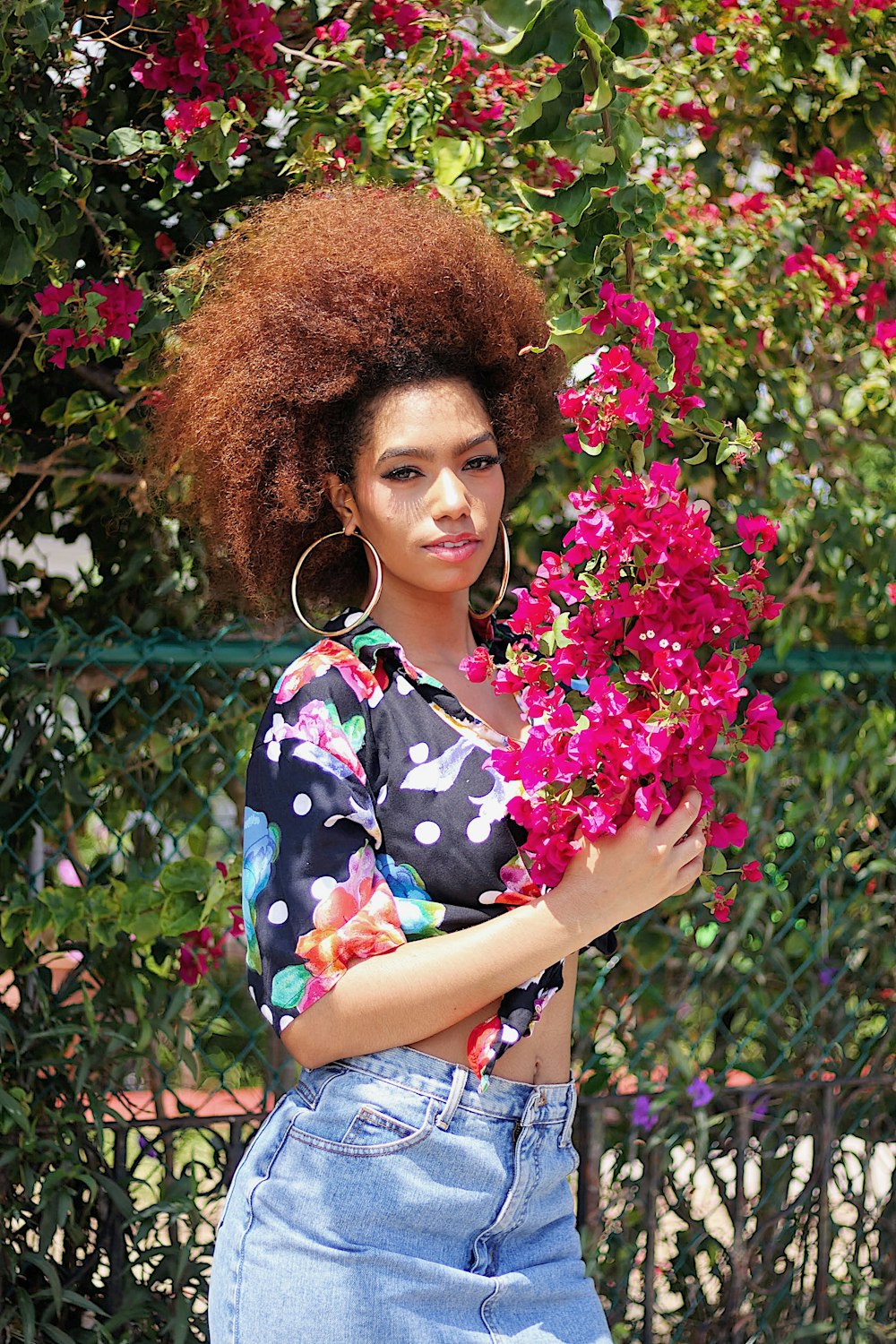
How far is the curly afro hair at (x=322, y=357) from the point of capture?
1790mm

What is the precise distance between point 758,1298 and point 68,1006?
140 centimetres

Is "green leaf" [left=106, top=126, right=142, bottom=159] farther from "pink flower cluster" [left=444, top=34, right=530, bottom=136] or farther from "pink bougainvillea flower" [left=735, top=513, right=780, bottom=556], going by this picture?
"pink bougainvillea flower" [left=735, top=513, right=780, bottom=556]

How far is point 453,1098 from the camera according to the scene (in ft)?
5.17

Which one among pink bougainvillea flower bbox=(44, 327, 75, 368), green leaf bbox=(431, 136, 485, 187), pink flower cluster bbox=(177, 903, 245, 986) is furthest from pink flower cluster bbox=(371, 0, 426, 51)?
pink flower cluster bbox=(177, 903, 245, 986)

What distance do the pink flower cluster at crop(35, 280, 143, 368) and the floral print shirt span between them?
73 cm

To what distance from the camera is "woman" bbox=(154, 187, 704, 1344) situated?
1.54 meters

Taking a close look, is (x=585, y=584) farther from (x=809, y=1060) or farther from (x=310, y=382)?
(x=809, y=1060)

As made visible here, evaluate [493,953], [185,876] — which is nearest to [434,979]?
[493,953]

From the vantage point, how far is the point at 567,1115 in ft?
5.60

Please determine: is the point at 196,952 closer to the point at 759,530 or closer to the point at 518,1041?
the point at 518,1041

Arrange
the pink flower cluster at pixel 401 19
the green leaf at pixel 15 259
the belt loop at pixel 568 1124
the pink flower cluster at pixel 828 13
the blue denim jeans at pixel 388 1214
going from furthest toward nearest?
1. the pink flower cluster at pixel 828 13
2. the pink flower cluster at pixel 401 19
3. the green leaf at pixel 15 259
4. the belt loop at pixel 568 1124
5. the blue denim jeans at pixel 388 1214

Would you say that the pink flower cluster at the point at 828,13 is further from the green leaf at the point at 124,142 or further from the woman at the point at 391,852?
the green leaf at the point at 124,142

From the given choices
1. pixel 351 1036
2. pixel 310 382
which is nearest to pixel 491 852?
pixel 351 1036

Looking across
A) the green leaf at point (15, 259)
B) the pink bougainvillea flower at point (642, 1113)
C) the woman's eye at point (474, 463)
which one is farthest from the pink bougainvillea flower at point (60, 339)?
the pink bougainvillea flower at point (642, 1113)
